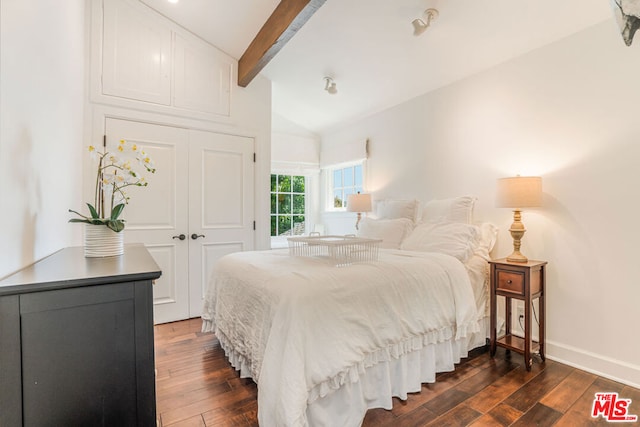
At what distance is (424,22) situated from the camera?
7.25ft

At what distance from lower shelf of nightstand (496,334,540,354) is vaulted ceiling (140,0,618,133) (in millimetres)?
2271

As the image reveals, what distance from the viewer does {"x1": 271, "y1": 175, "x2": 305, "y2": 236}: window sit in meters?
4.69

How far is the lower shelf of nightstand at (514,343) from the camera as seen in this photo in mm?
2221

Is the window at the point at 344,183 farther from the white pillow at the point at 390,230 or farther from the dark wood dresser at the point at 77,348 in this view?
the dark wood dresser at the point at 77,348

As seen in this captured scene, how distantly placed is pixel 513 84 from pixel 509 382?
232 cm

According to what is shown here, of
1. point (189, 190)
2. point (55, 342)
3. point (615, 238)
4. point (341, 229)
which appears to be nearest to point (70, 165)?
point (189, 190)

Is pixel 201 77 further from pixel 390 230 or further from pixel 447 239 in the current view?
pixel 447 239

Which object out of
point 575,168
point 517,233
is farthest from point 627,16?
point 517,233

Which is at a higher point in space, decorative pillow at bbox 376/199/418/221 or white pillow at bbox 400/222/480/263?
decorative pillow at bbox 376/199/418/221

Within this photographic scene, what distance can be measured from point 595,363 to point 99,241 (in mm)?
3167

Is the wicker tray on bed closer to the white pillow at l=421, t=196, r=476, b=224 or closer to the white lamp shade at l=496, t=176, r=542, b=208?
the white pillow at l=421, t=196, r=476, b=224

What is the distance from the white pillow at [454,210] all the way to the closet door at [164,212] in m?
2.54

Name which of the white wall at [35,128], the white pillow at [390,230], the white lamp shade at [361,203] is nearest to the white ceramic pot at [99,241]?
the white wall at [35,128]

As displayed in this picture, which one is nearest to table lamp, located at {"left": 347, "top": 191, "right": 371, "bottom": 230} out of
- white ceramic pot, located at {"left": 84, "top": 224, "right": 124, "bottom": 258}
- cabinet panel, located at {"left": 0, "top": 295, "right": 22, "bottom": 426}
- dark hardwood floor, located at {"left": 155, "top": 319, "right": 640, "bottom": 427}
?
dark hardwood floor, located at {"left": 155, "top": 319, "right": 640, "bottom": 427}
